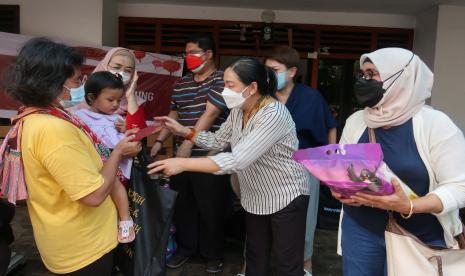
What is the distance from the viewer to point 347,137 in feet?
6.47

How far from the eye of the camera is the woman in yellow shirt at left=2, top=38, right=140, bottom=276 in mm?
1510

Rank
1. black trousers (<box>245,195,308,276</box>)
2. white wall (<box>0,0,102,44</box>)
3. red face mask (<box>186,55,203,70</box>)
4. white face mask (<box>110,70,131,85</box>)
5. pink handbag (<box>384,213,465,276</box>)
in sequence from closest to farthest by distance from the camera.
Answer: pink handbag (<box>384,213,465,276</box>) → black trousers (<box>245,195,308,276</box>) → white face mask (<box>110,70,131,85</box>) → red face mask (<box>186,55,203,70</box>) → white wall (<box>0,0,102,44</box>)

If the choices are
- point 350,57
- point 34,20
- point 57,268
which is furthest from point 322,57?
point 57,268

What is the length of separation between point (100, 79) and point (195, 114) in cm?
90

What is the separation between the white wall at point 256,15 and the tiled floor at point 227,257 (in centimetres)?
277

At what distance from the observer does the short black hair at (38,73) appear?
5.00 feet

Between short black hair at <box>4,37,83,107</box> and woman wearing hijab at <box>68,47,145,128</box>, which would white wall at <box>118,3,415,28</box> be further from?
short black hair at <box>4,37,83,107</box>

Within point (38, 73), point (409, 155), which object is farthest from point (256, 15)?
point (38, 73)

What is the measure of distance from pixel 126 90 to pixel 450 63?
13.8 ft

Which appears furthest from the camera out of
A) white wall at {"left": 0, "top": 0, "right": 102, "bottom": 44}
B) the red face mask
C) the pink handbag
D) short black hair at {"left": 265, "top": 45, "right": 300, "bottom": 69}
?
white wall at {"left": 0, "top": 0, "right": 102, "bottom": 44}

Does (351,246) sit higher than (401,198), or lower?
lower

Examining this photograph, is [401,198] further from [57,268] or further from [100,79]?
[100,79]

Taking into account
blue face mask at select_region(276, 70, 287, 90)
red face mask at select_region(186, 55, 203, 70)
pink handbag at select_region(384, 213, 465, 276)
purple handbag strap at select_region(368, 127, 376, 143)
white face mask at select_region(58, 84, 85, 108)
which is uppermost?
red face mask at select_region(186, 55, 203, 70)

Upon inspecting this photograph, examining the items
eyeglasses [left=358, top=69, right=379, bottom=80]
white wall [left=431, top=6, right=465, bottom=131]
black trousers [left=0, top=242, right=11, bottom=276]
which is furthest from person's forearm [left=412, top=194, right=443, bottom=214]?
white wall [left=431, top=6, right=465, bottom=131]
